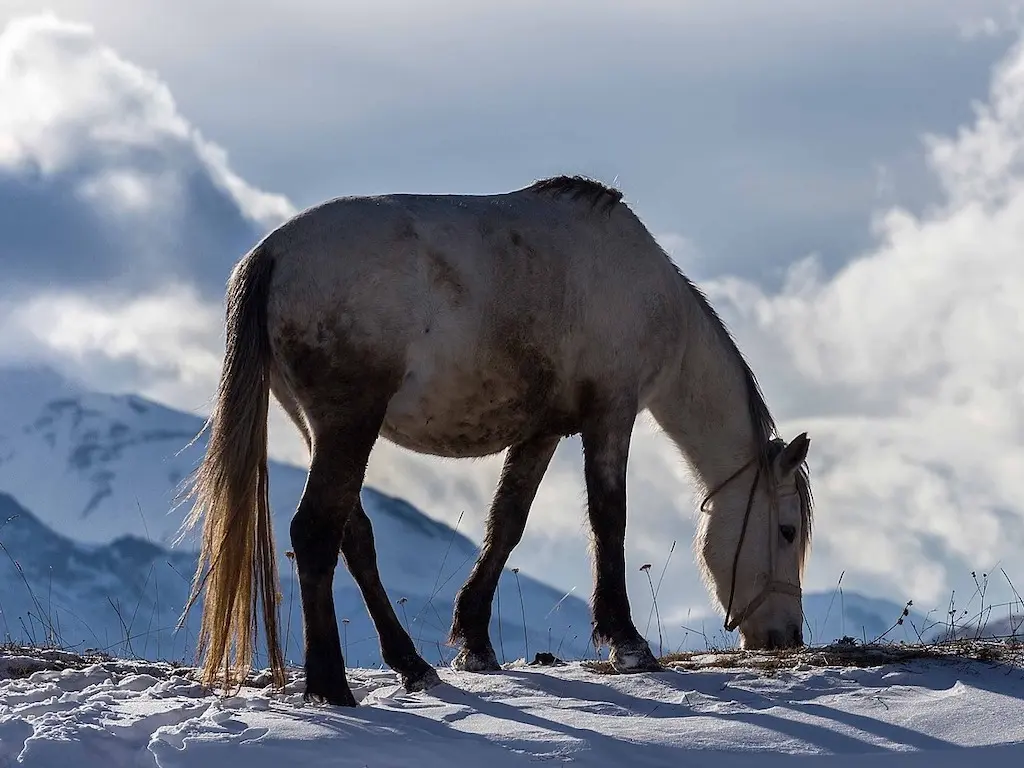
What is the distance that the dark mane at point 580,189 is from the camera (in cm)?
709

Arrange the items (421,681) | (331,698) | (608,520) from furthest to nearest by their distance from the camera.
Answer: (608,520), (421,681), (331,698)

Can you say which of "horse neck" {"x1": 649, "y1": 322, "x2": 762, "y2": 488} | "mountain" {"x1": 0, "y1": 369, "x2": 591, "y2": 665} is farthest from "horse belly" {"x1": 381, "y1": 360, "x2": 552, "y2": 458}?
"mountain" {"x1": 0, "y1": 369, "x2": 591, "y2": 665}

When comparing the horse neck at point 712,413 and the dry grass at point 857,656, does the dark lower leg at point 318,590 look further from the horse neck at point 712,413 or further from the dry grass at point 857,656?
the horse neck at point 712,413

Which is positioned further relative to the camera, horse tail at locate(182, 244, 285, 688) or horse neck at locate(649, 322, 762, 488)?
horse neck at locate(649, 322, 762, 488)

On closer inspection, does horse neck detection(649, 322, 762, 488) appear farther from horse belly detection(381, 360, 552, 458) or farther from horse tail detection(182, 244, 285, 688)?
horse tail detection(182, 244, 285, 688)

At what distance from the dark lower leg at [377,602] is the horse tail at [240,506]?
0.55 metres

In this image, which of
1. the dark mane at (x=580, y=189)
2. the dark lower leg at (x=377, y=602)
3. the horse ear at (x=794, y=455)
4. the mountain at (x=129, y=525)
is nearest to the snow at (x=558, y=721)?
the dark lower leg at (x=377, y=602)

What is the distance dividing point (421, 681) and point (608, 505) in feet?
4.65

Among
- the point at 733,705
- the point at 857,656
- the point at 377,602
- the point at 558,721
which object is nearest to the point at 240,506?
the point at 377,602

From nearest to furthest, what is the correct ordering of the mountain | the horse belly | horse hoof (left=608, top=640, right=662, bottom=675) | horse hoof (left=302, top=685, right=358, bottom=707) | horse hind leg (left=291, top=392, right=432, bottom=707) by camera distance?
1. horse hoof (left=302, top=685, right=358, bottom=707)
2. horse hind leg (left=291, top=392, right=432, bottom=707)
3. the horse belly
4. horse hoof (left=608, top=640, right=662, bottom=675)
5. the mountain

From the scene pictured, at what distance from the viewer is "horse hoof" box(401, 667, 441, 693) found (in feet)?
19.4

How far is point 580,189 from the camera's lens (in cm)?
713

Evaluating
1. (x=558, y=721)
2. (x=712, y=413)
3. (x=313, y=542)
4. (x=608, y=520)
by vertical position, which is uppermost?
(x=712, y=413)

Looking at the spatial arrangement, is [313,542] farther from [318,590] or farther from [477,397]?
[477,397]
